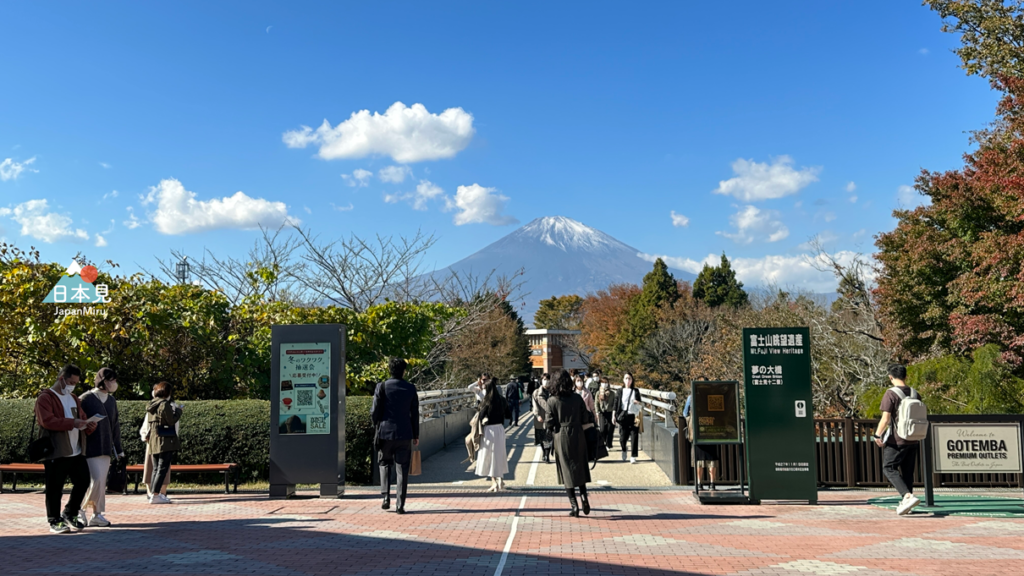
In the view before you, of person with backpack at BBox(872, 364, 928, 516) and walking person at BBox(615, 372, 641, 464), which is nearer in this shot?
person with backpack at BBox(872, 364, 928, 516)

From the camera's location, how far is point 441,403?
20.2 metres

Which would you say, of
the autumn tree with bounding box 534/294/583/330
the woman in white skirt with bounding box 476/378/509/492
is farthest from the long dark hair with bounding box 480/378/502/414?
the autumn tree with bounding box 534/294/583/330

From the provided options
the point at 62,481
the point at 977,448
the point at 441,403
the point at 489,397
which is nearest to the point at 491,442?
the point at 489,397

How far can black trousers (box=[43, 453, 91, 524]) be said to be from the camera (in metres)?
8.68

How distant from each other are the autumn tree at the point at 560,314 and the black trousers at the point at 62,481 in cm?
9884

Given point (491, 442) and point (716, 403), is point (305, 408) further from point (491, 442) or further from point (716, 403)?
point (716, 403)

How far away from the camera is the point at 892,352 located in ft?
77.0

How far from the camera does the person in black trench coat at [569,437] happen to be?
959cm

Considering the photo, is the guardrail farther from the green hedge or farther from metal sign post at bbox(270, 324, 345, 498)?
metal sign post at bbox(270, 324, 345, 498)

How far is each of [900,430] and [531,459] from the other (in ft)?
26.8

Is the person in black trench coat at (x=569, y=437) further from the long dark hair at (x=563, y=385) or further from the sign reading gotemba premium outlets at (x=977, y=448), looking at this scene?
the sign reading gotemba premium outlets at (x=977, y=448)

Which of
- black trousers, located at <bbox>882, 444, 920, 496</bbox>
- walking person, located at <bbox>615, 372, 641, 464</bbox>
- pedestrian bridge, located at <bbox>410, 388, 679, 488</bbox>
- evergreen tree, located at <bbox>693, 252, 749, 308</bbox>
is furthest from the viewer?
evergreen tree, located at <bbox>693, 252, 749, 308</bbox>

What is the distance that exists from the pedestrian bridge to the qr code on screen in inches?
62.8

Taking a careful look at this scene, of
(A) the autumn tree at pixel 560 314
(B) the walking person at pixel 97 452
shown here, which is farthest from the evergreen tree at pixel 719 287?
(B) the walking person at pixel 97 452
